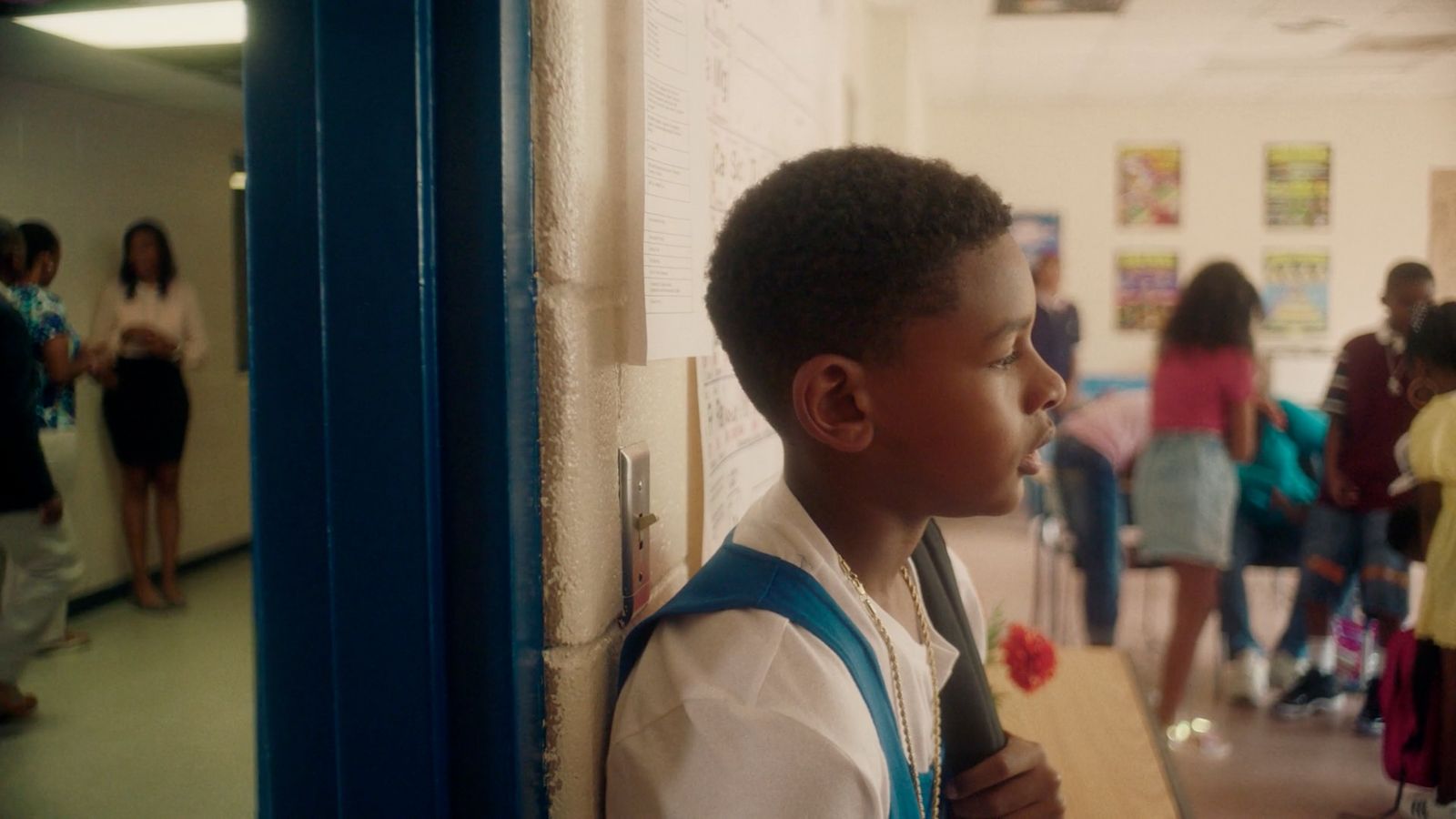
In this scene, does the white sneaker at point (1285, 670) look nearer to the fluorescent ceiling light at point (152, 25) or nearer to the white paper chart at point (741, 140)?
the white paper chart at point (741, 140)

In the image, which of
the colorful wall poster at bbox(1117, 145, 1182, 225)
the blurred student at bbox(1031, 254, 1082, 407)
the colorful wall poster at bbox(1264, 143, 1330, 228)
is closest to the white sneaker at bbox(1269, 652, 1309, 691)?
the blurred student at bbox(1031, 254, 1082, 407)

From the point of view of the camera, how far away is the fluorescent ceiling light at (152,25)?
2.48 ft

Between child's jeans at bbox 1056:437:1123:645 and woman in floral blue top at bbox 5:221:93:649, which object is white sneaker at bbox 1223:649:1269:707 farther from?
woman in floral blue top at bbox 5:221:93:649

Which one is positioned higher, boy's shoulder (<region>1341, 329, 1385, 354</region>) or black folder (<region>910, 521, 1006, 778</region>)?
boy's shoulder (<region>1341, 329, 1385, 354</region>)

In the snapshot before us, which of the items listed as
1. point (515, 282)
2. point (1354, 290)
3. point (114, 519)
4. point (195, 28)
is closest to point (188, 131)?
point (195, 28)

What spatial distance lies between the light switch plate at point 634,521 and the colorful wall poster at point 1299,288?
25.5ft

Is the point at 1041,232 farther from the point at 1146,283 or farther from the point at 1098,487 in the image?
the point at 1098,487

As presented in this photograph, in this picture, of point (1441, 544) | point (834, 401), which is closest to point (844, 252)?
point (834, 401)

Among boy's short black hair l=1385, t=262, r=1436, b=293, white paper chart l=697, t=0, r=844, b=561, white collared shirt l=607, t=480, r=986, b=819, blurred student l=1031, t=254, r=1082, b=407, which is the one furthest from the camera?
blurred student l=1031, t=254, r=1082, b=407

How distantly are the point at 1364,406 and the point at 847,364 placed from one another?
3.33 meters

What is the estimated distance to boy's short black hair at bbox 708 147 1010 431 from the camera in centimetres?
70

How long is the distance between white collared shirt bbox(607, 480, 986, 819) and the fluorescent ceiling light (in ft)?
1.79

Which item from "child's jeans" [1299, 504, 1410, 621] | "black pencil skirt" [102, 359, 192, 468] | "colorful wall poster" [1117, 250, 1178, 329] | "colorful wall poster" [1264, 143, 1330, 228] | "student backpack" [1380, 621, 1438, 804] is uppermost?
"colorful wall poster" [1264, 143, 1330, 228]

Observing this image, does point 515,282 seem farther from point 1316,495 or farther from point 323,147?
point 1316,495
